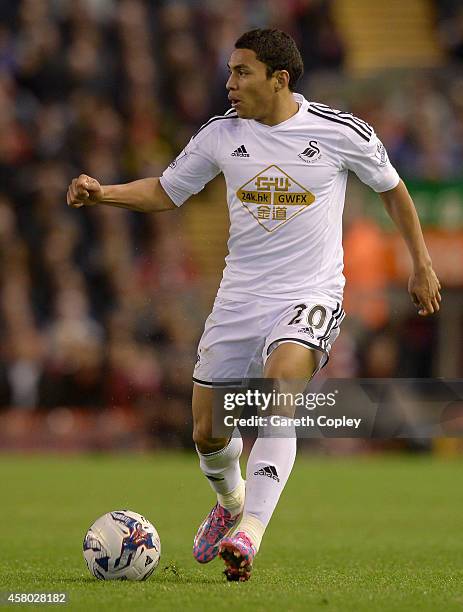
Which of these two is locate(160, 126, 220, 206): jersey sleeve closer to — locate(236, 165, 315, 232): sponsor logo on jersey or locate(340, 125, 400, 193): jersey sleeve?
locate(236, 165, 315, 232): sponsor logo on jersey

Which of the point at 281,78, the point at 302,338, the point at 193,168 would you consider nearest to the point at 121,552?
the point at 302,338

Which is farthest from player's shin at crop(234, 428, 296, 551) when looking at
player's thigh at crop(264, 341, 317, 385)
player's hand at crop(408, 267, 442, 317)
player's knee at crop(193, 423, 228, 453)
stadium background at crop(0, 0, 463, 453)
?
stadium background at crop(0, 0, 463, 453)

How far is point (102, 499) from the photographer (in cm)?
1198

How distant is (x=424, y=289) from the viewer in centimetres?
712

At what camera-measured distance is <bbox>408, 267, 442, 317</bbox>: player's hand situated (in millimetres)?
7129

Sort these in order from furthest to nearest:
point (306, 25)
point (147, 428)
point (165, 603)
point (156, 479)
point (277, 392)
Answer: point (306, 25) → point (147, 428) → point (156, 479) → point (277, 392) → point (165, 603)

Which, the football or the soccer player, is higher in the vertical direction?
the soccer player

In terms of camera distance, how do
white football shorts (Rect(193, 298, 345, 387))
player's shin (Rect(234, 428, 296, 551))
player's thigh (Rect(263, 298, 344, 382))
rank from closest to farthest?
1. player's shin (Rect(234, 428, 296, 551))
2. player's thigh (Rect(263, 298, 344, 382))
3. white football shorts (Rect(193, 298, 345, 387))

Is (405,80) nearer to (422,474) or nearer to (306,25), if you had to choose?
(306,25)

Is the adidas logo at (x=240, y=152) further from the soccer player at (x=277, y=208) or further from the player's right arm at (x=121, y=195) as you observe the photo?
the player's right arm at (x=121, y=195)

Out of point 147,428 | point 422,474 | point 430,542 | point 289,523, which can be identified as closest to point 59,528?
point 289,523

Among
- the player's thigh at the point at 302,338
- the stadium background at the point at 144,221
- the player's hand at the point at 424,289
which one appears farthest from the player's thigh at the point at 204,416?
the stadium background at the point at 144,221

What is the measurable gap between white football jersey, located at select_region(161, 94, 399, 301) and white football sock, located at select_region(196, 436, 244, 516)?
856 mm

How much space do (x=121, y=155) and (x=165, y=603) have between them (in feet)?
46.1
